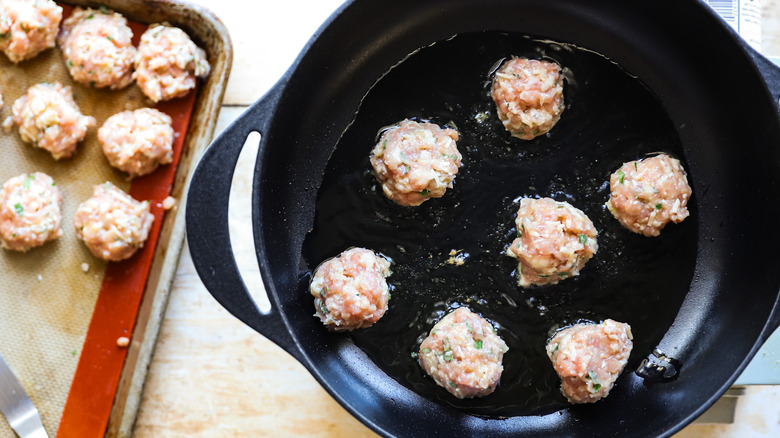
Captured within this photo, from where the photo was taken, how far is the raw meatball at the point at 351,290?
2309 millimetres

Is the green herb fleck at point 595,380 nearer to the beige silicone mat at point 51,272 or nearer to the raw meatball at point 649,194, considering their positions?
the raw meatball at point 649,194

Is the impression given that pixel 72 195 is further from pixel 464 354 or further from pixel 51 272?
pixel 464 354

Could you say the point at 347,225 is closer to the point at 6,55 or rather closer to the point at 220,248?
the point at 220,248

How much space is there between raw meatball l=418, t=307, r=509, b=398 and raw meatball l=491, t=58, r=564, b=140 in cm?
69

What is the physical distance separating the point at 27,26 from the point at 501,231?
1905mm

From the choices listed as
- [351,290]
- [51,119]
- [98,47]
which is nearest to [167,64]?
[98,47]

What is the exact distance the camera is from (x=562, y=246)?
7.63 feet

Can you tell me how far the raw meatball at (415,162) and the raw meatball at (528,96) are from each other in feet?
0.69

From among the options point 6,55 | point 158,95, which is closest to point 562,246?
point 158,95

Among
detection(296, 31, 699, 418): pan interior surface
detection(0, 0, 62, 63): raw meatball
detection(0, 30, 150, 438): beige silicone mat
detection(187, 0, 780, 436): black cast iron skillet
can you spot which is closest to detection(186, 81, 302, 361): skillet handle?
detection(187, 0, 780, 436): black cast iron skillet

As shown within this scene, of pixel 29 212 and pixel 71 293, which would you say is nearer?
pixel 29 212

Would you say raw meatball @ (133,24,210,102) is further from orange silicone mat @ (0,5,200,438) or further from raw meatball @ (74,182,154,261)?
raw meatball @ (74,182,154,261)

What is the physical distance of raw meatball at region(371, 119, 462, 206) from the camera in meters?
2.35

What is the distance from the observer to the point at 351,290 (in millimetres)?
2299
